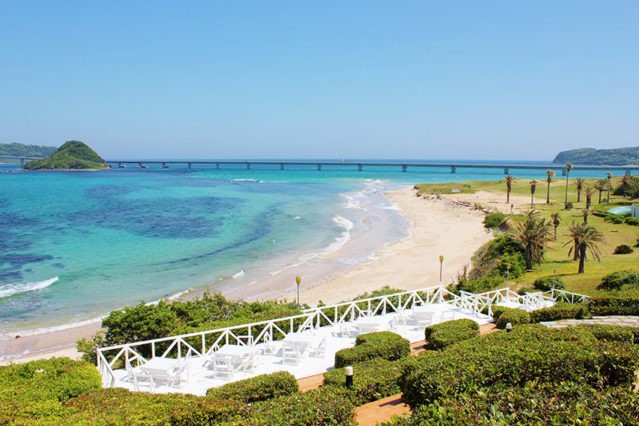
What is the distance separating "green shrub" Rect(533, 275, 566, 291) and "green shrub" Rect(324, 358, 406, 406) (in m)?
18.5

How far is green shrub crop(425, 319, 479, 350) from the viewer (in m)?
11.7

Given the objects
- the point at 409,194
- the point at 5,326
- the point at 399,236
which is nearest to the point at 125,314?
the point at 5,326

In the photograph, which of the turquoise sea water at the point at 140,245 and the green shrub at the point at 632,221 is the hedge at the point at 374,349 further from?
the green shrub at the point at 632,221

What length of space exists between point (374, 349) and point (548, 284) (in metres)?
18.3

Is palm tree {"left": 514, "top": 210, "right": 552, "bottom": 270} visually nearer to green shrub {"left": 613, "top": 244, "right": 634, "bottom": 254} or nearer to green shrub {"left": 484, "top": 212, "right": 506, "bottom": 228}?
green shrub {"left": 613, "top": 244, "right": 634, "bottom": 254}

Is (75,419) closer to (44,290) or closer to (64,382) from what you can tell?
(64,382)

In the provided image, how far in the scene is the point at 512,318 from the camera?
1443cm

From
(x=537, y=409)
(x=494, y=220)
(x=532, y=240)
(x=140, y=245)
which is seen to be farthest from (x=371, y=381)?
(x=494, y=220)

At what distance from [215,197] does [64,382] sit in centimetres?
7848

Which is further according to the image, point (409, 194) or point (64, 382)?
point (409, 194)

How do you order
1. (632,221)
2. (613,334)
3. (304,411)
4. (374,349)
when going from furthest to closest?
(632,221), (374,349), (613,334), (304,411)

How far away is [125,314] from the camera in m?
15.5

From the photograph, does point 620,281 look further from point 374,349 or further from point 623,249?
point 374,349

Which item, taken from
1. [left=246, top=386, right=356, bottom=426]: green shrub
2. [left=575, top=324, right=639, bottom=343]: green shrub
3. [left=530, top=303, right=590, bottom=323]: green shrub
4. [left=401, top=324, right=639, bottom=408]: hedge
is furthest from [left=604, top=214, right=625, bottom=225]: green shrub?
[left=246, top=386, right=356, bottom=426]: green shrub
